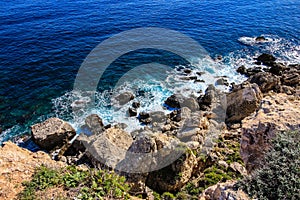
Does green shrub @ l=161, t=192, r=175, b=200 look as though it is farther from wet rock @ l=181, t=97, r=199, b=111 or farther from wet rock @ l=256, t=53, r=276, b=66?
wet rock @ l=256, t=53, r=276, b=66

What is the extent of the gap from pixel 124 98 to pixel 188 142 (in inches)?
416

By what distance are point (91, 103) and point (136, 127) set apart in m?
6.61

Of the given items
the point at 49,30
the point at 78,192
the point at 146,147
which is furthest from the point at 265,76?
the point at 49,30

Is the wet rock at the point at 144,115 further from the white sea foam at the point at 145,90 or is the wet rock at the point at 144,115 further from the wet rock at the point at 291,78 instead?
the wet rock at the point at 291,78

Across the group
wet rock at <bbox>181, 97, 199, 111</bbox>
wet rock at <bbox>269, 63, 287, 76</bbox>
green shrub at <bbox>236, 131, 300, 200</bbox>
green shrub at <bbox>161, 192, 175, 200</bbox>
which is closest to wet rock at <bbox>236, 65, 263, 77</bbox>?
wet rock at <bbox>269, 63, 287, 76</bbox>

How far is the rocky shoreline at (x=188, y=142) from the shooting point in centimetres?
1102

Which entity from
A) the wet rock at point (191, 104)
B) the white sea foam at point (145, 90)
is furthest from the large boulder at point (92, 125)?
the wet rock at point (191, 104)

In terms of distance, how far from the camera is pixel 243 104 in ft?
73.4

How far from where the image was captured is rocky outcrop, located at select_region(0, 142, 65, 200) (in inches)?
396

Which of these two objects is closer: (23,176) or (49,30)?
(23,176)

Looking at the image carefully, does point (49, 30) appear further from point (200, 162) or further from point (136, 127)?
point (200, 162)

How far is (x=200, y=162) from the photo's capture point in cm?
1627

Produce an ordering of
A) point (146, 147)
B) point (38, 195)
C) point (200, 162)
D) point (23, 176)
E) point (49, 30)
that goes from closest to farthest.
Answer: point (38, 195) → point (23, 176) → point (146, 147) → point (200, 162) → point (49, 30)

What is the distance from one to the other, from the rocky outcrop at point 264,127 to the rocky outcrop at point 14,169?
9984 mm
